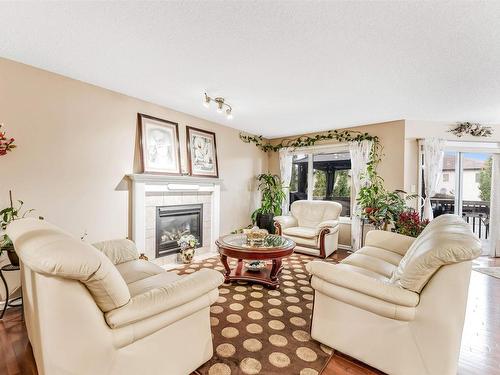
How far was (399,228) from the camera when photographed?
11.8ft

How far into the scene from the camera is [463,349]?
1914 mm

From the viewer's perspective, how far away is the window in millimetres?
5102

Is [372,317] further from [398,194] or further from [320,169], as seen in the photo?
[320,169]

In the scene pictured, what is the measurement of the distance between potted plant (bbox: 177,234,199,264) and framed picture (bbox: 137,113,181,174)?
110 cm

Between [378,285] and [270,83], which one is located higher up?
[270,83]

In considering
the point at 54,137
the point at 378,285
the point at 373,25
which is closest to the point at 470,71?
the point at 373,25

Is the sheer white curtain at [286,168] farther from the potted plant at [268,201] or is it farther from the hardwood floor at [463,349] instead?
the hardwood floor at [463,349]

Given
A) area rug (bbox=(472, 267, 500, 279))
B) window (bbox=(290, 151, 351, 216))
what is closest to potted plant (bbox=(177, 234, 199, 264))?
window (bbox=(290, 151, 351, 216))

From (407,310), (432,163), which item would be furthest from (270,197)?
(407,310)

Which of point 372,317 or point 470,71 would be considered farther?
point 470,71

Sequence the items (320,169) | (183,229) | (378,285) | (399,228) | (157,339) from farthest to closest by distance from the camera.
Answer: (320,169), (183,229), (399,228), (378,285), (157,339)

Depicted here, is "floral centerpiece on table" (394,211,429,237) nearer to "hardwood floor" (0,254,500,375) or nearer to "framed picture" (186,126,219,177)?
"hardwood floor" (0,254,500,375)

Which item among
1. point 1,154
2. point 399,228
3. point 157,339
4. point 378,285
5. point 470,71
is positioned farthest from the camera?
point 399,228

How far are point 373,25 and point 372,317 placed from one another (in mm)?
2111
